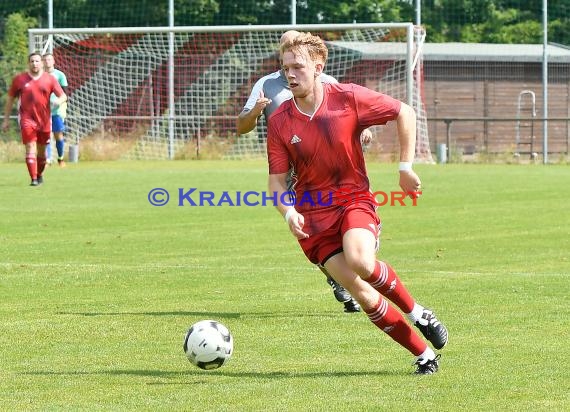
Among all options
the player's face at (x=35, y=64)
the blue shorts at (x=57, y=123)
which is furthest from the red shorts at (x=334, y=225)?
the blue shorts at (x=57, y=123)

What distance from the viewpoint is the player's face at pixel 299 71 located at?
6.77 metres

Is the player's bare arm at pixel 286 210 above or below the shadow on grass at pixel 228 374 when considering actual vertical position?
above

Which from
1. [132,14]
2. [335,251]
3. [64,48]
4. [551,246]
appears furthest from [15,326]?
[132,14]

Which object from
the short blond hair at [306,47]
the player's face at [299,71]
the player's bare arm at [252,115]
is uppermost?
the short blond hair at [306,47]

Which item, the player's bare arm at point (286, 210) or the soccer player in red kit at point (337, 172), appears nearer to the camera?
the player's bare arm at point (286, 210)

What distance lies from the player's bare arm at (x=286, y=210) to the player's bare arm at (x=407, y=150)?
1.89ft

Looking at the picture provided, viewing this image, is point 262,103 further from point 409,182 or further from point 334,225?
point 409,182

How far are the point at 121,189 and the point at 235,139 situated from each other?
36.9ft

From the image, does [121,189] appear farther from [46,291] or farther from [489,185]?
[46,291]

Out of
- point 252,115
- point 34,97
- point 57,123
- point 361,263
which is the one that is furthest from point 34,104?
point 361,263

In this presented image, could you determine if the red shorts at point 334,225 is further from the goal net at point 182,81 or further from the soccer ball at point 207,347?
the goal net at point 182,81

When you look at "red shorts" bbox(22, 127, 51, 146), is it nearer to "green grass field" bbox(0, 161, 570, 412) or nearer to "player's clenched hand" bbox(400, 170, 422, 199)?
"green grass field" bbox(0, 161, 570, 412)

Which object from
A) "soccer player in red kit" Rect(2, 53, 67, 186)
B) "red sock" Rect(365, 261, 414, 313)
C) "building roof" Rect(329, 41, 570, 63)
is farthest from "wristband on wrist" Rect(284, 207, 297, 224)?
"building roof" Rect(329, 41, 570, 63)

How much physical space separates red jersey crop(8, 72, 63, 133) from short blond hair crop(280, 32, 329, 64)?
15.1m
